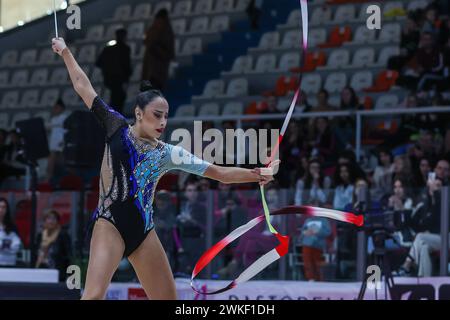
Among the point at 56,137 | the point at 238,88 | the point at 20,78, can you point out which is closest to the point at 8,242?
the point at 56,137

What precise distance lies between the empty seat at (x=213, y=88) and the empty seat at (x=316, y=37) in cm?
140

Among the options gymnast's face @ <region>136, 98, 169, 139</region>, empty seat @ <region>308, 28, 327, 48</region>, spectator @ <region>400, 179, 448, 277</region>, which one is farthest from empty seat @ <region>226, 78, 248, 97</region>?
gymnast's face @ <region>136, 98, 169, 139</region>

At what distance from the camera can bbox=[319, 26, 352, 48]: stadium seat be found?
15.9 metres

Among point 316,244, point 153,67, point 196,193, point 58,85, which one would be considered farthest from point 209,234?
point 58,85

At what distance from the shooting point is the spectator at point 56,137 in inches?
588

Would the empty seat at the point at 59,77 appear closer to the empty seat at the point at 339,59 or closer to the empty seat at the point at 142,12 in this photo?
the empty seat at the point at 142,12

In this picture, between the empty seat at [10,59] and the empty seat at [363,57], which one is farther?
the empty seat at [10,59]

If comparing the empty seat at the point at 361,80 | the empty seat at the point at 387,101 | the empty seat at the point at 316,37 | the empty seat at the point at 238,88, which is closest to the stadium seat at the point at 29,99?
the empty seat at the point at 238,88

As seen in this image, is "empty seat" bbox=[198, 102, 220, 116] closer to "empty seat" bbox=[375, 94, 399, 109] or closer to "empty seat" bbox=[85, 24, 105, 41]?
"empty seat" bbox=[375, 94, 399, 109]

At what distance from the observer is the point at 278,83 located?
617 inches

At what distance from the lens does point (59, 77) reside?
58.9 ft

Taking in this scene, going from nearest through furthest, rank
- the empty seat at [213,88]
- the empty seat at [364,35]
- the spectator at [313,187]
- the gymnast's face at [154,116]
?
the gymnast's face at [154,116]
the spectator at [313,187]
the empty seat at [364,35]
the empty seat at [213,88]

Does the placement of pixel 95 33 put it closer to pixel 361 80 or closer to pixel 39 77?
pixel 39 77
